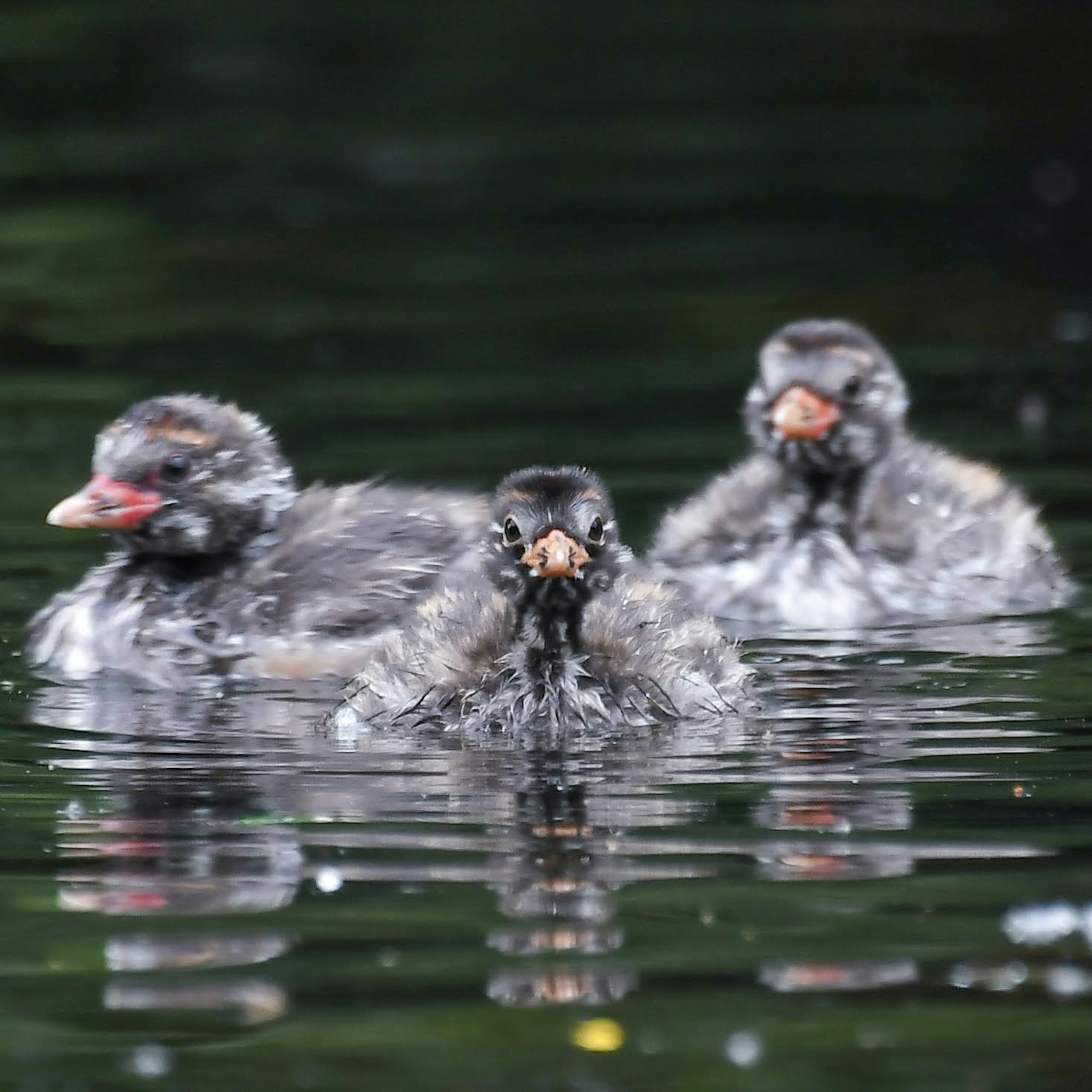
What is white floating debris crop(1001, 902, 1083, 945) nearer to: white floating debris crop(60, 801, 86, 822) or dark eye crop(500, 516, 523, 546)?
dark eye crop(500, 516, 523, 546)

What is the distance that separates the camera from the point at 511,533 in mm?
8977

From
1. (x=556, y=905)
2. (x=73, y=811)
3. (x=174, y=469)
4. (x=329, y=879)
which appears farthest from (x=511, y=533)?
(x=556, y=905)

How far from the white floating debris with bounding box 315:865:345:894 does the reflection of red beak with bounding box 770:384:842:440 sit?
4.67 meters

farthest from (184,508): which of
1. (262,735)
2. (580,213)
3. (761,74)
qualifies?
(761,74)

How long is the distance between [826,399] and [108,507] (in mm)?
3104

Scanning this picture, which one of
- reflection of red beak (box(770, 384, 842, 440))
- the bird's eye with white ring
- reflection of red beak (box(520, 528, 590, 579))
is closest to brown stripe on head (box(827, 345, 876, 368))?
reflection of red beak (box(770, 384, 842, 440))

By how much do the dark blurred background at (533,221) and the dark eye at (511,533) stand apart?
3612 mm

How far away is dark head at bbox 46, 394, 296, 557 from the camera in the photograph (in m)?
10.5

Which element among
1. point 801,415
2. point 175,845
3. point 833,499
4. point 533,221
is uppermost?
point 533,221

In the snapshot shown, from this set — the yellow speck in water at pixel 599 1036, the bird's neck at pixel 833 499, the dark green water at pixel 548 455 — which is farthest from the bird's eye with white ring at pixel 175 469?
the yellow speck in water at pixel 599 1036

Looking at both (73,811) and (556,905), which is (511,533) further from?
(556,905)

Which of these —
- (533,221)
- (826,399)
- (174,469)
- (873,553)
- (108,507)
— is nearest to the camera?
(108,507)

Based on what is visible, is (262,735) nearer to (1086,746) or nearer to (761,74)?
(1086,746)

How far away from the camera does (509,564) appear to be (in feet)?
29.7
